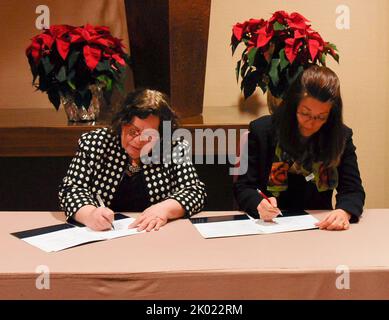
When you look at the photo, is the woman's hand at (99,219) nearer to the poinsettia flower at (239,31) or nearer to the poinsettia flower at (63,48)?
the poinsettia flower at (63,48)

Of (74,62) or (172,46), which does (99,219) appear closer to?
(74,62)

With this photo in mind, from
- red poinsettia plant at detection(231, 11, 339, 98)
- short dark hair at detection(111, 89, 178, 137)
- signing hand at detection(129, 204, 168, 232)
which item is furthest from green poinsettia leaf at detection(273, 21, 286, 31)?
signing hand at detection(129, 204, 168, 232)

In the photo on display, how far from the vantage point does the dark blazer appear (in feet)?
5.33

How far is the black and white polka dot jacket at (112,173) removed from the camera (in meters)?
1.57

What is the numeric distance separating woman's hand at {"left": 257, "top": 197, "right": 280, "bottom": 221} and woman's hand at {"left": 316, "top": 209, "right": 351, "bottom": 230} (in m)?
0.12

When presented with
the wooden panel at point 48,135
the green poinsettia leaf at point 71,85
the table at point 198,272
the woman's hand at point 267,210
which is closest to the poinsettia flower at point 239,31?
the wooden panel at point 48,135

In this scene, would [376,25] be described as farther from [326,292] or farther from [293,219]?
[326,292]

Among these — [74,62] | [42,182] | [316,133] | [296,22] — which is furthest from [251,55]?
[42,182]

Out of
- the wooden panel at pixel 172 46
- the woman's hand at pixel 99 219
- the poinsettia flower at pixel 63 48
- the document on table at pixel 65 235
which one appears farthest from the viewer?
the wooden panel at pixel 172 46

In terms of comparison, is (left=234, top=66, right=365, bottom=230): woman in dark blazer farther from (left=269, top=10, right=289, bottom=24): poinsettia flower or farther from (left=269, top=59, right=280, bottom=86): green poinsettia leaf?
(left=269, top=10, right=289, bottom=24): poinsettia flower

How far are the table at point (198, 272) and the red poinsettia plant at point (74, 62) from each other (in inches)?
33.1

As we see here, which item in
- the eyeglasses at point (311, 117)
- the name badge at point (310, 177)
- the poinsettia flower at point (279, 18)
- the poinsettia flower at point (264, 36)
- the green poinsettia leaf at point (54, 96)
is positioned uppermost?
the poinsettia flower at point (279, 18)

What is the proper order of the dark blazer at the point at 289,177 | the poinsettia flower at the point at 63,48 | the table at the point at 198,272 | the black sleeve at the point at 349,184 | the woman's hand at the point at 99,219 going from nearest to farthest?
the table at the point at 198,272
the woman's hand at the point at 99,219
the black sleeve at the point at 349,184
the dark blazer at the point at 289,177
the poinsettia flower at the point at 63,48
